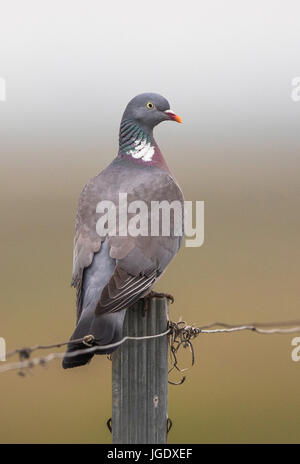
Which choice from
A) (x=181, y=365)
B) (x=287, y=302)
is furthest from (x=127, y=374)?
(x=287, y=302)

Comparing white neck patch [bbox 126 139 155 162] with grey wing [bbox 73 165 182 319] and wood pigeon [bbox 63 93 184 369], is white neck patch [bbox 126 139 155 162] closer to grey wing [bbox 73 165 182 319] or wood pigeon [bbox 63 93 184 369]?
wood pigeon [bbox 63 93 184 369]

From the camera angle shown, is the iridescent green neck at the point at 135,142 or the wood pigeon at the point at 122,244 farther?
the iridescent green neck at the point at 135,142

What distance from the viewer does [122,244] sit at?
3596mm

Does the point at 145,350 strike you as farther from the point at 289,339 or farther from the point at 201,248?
the point at 201,248

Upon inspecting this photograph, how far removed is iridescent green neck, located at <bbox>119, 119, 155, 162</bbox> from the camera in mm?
4344

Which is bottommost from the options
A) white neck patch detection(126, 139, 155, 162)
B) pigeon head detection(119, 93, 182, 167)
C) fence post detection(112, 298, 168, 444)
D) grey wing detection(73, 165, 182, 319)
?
fence post detection(112, 298, 168, 444)

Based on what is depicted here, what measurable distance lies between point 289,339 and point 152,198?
12.8 feet

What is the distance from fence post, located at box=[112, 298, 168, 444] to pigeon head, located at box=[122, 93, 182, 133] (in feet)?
5.31

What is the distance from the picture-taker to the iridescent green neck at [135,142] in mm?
4344

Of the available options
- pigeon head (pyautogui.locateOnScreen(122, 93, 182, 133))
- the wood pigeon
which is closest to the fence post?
the wood pigeon

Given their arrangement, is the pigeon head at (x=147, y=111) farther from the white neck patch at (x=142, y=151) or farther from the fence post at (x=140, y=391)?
the fence post at (x=140, y=391)

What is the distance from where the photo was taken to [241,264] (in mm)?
9367

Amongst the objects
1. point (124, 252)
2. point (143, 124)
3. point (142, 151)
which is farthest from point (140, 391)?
point (143, 124)

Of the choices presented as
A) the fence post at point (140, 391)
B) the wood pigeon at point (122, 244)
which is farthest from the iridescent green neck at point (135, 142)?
the fence post at point (140, 391)
